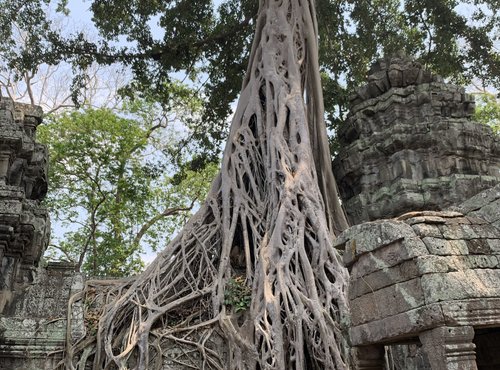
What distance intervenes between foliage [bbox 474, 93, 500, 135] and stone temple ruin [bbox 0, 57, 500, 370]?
708cm

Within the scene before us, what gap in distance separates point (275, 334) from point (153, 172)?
615 centimetres

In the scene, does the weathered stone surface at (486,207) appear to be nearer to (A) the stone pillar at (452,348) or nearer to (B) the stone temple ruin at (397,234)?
(B) the stone temple ruin at (397,234)

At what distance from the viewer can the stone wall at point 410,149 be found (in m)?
6.32

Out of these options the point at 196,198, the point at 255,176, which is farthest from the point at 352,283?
the point at 196,198

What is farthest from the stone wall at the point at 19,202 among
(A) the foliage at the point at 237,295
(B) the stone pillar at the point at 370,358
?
(B) the stone pillar at the point at 370,358

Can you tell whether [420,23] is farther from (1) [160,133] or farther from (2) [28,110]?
(1) [160,133]

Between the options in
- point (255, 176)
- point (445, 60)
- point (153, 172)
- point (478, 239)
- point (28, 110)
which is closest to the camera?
point (478, 239)

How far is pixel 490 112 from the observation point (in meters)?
13.7

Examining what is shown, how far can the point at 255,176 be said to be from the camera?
5.79m

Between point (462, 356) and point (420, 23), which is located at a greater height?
point (420, 23)

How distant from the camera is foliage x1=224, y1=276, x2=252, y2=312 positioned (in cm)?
455


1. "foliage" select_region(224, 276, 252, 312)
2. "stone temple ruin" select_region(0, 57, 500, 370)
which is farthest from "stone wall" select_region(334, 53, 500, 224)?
"foliage" select_region(224, 276, 252, 312)

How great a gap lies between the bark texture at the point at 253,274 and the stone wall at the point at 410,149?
0.84 m

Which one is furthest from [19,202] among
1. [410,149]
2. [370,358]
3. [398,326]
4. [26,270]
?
[410,149]
